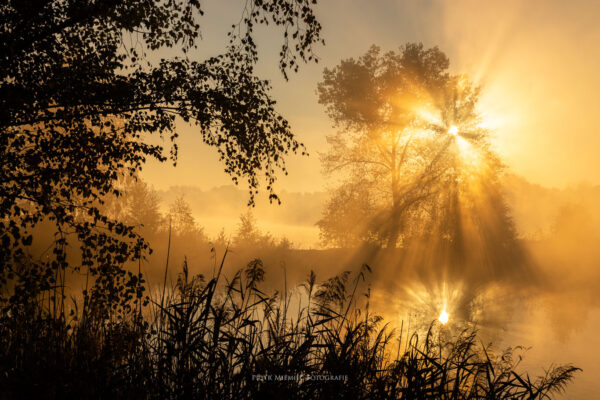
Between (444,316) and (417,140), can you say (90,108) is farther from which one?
(417,140)

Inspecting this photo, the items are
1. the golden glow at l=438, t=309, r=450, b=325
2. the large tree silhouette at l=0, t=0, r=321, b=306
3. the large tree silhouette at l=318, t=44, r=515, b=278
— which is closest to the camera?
the large tree silhouette at l=0, t=0, r=321, b=306

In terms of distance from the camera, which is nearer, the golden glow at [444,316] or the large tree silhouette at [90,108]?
the large tree silhouette at [90,108]

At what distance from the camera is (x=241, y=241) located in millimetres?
38500

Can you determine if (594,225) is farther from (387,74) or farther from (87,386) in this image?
(87,386)

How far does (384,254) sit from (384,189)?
4.50 metres

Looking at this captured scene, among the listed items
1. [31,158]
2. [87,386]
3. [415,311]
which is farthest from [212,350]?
[415,311]

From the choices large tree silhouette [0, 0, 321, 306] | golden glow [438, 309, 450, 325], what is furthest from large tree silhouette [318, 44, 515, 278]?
large tree silhouette [0, 0, 321, 306]

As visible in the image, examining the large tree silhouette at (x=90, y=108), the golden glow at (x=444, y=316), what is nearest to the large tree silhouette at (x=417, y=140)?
the golden glow at (x=444, y=316)

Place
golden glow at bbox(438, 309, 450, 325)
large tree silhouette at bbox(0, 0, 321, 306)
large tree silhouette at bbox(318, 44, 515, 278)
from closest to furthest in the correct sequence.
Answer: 1. large tree silhouette at bbox(0, 0, 321, 306)
2. golden glow at bbox(438, 309, 450, 325)
3. large tree silhouette at bbox(318, 44, 515, 278)

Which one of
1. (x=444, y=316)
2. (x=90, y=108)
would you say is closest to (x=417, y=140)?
(x=444, y=316)

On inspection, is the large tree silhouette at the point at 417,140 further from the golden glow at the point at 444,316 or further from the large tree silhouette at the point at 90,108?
the large tree silhouette at the point at 90,108

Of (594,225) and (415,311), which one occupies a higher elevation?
(594,225)

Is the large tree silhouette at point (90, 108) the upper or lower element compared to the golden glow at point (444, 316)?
upper

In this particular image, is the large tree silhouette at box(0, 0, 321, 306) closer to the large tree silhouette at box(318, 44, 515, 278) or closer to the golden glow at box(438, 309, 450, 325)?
the golden glow at box(438, 309, 450, 325)
